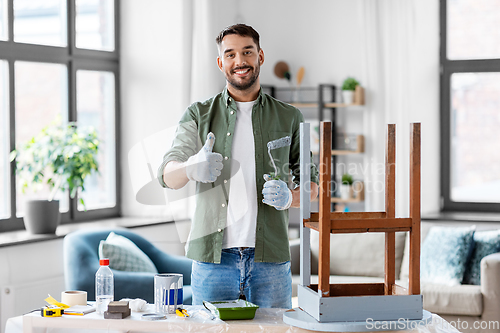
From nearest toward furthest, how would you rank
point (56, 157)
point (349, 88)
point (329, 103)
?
1. point (56, 157)
2. point (349, 88)
3. point (329, 103)

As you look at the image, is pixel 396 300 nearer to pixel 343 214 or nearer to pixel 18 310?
pixel 343 214

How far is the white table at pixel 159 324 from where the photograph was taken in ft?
5.16

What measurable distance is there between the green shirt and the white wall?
2348 mm

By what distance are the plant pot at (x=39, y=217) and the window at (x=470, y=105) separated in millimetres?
2835

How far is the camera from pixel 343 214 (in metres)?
1.63

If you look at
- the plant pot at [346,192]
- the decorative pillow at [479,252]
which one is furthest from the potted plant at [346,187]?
the decorative pillow at [479,252]

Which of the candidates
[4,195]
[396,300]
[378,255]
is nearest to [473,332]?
[378,255]

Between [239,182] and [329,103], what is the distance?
2.86m

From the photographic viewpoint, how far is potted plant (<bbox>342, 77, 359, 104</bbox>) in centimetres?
442

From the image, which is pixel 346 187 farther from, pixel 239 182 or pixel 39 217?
pixel 239 182

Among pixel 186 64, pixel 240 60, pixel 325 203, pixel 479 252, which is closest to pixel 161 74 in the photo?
pixel 186 64

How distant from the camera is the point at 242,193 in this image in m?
1.85

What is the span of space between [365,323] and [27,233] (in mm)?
2497

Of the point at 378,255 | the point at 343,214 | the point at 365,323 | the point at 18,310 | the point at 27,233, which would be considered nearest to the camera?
the point at 365,323
